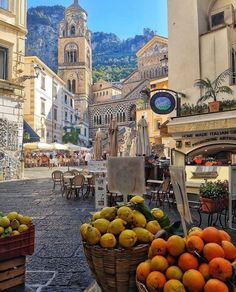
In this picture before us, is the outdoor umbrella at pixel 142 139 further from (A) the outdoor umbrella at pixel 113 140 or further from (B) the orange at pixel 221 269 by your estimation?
(B) the orange at pixel 221 269

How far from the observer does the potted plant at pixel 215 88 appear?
42.8 ft

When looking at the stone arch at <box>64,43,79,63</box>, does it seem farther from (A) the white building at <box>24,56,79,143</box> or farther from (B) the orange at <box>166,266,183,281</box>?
(B) the orange at <box>166,266,183,281</box>

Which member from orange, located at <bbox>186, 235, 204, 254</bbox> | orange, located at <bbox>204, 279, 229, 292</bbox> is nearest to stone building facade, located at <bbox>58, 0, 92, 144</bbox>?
orange, located at <bbox>186, 235, 204, 254</bbox>

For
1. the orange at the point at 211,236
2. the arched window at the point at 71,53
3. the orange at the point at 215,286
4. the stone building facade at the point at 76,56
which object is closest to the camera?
the orange at the point at 215,286

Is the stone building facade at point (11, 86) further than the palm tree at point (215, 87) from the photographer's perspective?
Yes

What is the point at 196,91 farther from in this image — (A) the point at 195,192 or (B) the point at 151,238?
(B) the point at 151,238

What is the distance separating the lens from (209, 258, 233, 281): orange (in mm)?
1802

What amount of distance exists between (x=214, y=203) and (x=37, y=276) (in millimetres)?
3435

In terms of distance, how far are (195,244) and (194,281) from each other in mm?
249

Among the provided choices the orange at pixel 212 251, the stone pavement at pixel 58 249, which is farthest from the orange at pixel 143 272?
the stone pavement at pixel 58 249

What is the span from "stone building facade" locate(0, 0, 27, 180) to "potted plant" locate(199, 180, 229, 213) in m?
13.8

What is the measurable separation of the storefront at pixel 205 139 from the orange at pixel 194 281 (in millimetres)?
10103

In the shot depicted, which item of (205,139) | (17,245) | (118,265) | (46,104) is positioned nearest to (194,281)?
(118,265)

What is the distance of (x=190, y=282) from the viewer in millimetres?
1795
